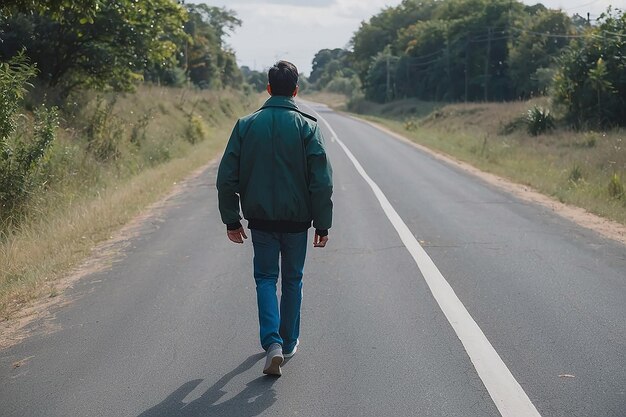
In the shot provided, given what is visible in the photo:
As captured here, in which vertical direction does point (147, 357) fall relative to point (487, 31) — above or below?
below

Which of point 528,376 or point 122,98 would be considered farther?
point 122,98

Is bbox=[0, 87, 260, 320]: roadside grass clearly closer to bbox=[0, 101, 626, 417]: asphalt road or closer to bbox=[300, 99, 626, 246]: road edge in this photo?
bbox=[0, 101, 626, 417]: asphalt road

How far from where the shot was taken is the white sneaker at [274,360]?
453 cm

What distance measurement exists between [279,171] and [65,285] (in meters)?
3.48

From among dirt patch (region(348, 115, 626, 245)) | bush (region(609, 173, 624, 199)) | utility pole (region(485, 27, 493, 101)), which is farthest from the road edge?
utility pole (region(485, 27, 493, 101))

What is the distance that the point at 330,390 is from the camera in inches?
174

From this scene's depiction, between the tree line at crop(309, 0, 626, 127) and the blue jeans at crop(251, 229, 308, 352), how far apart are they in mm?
25765

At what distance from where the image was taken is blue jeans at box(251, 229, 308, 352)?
4.70 m

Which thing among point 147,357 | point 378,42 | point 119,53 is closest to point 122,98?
point 119,53

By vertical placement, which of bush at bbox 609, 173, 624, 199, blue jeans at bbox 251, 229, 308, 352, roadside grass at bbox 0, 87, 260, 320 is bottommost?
bush at bbox 609, 173, 624, 199

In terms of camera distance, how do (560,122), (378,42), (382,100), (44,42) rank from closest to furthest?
(44,42) < (560,122) < (382,100) < (378,42)

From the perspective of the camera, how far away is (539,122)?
29.4m

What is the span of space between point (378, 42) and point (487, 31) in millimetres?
41839

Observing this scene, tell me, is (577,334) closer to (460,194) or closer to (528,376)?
(528,376)
